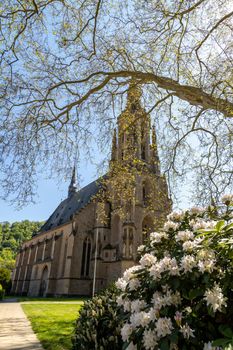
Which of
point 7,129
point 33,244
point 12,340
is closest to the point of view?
point 12,340

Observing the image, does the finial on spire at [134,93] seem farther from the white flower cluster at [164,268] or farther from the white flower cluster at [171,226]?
the white flower cluster at [164,268]

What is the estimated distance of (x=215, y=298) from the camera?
2.53 meters

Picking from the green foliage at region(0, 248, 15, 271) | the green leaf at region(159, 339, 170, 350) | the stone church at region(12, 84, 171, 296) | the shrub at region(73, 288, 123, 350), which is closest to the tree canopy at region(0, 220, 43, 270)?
the green foliage at region(0, 248, 15, 271)

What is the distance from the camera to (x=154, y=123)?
1223 cm

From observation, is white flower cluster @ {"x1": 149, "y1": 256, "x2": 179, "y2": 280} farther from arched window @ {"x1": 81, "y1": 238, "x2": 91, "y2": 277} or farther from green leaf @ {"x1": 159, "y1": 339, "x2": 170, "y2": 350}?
arched window @ {"x1": 81, "y1": 238, "x2": 91, "y2": 277}

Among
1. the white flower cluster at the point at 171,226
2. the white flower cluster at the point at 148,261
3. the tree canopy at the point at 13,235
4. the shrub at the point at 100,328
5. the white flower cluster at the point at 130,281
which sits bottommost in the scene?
the shrub at the point at 100,328

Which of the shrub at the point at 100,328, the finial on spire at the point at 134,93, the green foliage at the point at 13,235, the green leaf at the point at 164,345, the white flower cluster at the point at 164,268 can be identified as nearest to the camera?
the green leaf at the point at 164,345

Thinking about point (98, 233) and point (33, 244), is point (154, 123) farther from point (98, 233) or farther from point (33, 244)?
point (33, 244)

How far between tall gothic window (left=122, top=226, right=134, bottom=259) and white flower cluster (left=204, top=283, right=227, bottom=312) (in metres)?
29.8

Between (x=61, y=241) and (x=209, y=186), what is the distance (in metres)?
32.4

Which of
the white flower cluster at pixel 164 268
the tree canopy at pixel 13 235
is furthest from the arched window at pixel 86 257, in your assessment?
the tree canopy at pixel 13 235

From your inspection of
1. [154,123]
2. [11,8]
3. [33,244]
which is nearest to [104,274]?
[33,244]

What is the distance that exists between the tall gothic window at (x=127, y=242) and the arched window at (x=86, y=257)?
22.2ft

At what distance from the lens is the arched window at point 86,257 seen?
3571 centimetres
